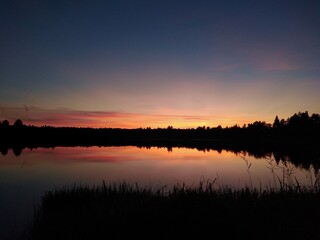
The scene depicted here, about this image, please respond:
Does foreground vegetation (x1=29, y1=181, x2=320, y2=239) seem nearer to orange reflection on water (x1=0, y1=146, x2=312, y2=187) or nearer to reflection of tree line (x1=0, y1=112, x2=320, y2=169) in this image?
orange reflection on water (x1=0, y1=146, x2=312, y2=187)

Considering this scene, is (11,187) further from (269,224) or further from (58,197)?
(269,224)

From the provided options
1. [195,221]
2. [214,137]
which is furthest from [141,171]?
[214,137]

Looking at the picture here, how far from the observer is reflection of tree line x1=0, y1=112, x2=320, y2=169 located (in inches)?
3273

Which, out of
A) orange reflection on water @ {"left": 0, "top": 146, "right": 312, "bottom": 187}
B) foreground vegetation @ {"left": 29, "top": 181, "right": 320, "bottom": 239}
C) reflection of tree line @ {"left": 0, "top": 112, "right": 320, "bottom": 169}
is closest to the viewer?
foreground vegetation @ {"left": 29, "top": 181, "right": 320, "bottom": 239}

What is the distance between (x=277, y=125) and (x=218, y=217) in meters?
120

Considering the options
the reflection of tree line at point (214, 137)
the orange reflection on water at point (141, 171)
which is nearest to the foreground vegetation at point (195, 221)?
the orange reflection on water at point (141, 171)

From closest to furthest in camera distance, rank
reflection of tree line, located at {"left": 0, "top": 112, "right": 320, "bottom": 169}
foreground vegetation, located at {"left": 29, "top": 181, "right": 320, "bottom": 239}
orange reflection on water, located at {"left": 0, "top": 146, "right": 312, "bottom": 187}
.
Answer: foreground vegetation, located at {"left": 29, "top": 181, "right": 320, "bottom": 239}, orange reflection on water, located at {"left": 0, "top": 146, "right": 312, "bottom": 187}, reflection of tree line, located at {"left": 0, "top": 112, "right": 320, "bottom": 169}

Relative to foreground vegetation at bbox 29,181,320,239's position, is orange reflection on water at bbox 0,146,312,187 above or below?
below

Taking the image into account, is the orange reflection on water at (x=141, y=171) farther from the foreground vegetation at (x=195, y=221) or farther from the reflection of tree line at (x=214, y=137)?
the reflection of tree line at (x=214, y=137)

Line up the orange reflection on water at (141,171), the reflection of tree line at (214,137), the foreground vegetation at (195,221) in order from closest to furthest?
the foreground vegetation at (195,221)
the orange reflection on water at (141,171)
the reflection of tree line at (214,137)

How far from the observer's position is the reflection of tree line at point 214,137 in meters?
83.1

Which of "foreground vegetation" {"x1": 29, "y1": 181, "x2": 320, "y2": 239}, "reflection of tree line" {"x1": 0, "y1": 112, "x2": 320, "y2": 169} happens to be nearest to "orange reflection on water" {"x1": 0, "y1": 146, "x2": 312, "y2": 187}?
"foreground vegetation" {"x1": 29, "y1": 181, "x2": 320, "y2": 239}

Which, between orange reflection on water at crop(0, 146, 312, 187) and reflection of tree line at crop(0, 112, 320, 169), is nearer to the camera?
orange reflection on water at crop(0, 146, 312, 187)

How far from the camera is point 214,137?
185000 mm
